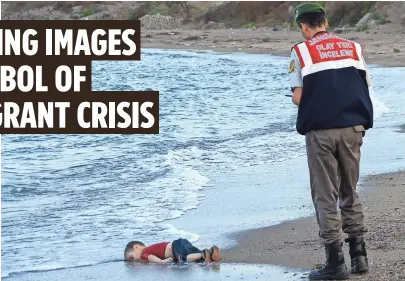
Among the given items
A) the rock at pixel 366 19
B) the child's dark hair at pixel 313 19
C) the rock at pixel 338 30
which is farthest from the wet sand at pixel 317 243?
the rock at pixel 366 19

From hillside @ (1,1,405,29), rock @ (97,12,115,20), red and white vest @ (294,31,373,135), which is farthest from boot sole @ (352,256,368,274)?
rock @ (97,12,115,20)

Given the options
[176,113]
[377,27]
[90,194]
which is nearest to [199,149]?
[90,194]

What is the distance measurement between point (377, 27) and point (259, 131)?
23484 millimetres

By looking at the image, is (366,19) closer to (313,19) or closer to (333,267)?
(313,19)

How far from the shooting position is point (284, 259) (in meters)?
6.91

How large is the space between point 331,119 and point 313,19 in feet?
1.95

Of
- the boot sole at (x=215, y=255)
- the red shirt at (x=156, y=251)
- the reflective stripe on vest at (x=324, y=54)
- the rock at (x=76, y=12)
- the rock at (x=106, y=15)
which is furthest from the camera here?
the rock at (x=76, y=12)

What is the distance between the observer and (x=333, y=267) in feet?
20.1

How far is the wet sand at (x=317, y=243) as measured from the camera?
6.42m

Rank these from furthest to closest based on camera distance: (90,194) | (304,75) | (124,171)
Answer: (124,171) < (90,194) < (304,75)

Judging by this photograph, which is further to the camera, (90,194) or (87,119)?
(87,119)

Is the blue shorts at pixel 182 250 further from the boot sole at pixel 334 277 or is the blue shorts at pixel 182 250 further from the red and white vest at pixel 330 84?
the red and white vest at pixel 330 84

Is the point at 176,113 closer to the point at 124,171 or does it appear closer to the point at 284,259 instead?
the point at 124,171

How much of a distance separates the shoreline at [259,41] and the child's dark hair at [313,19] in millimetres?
23520
